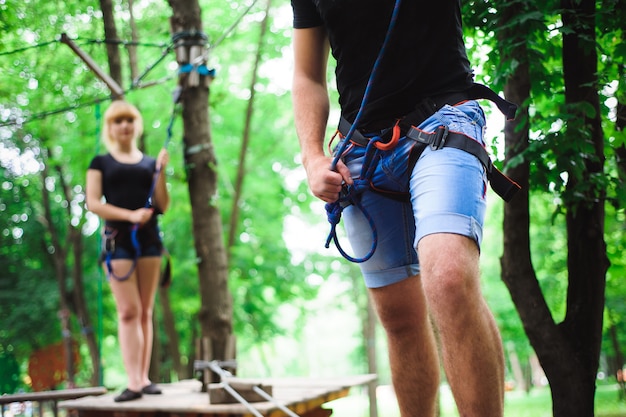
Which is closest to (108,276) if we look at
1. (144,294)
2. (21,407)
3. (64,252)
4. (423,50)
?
(144,294)

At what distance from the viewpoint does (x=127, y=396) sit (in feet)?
14.7

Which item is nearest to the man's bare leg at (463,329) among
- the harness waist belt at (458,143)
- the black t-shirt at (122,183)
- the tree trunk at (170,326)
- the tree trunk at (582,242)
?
the harness waist belt at (458,143)

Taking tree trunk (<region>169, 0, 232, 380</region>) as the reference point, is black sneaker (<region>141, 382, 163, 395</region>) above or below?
below

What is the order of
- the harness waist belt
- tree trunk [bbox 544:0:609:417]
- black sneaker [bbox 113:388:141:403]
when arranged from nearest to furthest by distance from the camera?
the harness waist belt < tree trunk [bbox 544:0:609:417] < black sneaker [bbox 113:388:141:403]

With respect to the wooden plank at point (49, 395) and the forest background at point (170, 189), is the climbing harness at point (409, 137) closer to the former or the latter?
the forest background at point (170, 189)

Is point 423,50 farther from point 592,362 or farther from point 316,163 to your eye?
point 592,362

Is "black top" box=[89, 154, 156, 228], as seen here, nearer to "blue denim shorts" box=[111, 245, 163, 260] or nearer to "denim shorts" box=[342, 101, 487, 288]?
"blue denim shorts" box=[111, 245, 163, 260]

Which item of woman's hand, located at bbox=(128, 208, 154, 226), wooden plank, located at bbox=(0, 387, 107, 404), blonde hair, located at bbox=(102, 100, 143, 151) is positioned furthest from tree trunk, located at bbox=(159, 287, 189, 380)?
woman's hand, located at bbox=(128, 208, 154, 226)

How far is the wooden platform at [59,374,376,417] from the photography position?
3.81 metres

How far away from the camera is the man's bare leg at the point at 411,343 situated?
221 cm

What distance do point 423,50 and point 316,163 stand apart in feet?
1.60

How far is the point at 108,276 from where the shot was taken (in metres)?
4.52

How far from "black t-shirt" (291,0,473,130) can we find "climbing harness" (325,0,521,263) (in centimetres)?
4

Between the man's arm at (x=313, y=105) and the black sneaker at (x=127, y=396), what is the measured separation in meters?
2.92
